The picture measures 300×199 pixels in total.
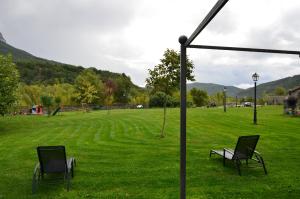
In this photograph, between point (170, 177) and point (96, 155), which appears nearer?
point (170, 177)

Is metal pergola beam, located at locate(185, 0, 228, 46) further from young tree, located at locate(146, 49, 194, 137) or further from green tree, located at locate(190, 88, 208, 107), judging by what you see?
green tree, located at locate(190, 88, 208, 107)

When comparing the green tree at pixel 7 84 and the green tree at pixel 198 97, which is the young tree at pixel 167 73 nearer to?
the green tree at pixel 7 84

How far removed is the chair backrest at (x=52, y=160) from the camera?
7.57 meters

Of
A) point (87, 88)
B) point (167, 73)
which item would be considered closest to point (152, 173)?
point (167, 73)

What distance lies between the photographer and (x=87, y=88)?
56875 mm

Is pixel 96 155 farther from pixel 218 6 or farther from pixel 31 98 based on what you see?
pixel 31 98

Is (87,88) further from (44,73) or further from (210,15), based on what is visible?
(210,15)

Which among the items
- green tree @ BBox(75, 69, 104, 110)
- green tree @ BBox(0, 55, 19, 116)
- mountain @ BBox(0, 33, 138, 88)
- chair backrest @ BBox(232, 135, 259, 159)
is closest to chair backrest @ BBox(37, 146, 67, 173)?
chair backrest @ BBox(232, 135, 259, 159)

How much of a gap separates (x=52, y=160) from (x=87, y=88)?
50033mm

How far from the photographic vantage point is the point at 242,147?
8.95 meters

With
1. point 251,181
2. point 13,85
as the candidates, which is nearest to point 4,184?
point 251,181

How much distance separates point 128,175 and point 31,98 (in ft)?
237

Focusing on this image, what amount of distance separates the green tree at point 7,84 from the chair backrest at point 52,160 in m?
16.3

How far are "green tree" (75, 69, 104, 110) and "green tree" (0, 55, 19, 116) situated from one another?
29.5 meters
